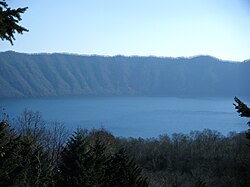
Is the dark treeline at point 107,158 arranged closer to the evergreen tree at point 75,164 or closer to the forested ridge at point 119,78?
the evergreen tree at point 75,164

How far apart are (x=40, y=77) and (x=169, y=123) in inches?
4119

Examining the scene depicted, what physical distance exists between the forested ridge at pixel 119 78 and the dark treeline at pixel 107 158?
376 ft

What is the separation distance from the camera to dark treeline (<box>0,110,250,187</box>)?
11.5 metres

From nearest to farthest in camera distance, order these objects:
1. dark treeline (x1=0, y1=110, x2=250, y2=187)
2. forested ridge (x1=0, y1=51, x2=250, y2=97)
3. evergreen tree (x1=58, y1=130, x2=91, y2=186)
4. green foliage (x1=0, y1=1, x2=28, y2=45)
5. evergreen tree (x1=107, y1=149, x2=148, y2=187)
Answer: green foliage (x1=0, y1=1, x2=28, y2=45) < dark treeline (x1=0, y1=110, x2=250, y2=187) < evergreen tree (x1=58, y1=130, x2=91, y2=186) < evergreen tree (x1=107, y1=149, x2=148, y2=187) < forested ridge (x1=0, y1=51, x2=250, y2=97)

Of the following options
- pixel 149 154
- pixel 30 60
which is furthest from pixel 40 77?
pixel 149 154

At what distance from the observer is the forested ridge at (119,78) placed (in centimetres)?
16475

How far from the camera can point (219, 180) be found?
38.4 m

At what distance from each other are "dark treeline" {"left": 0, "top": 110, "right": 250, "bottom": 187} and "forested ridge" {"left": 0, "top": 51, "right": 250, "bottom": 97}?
376 ft

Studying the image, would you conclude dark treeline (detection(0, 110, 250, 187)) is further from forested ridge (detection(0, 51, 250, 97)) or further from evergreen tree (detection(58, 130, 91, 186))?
forested ridge (detection(0, 51, 250, 97))

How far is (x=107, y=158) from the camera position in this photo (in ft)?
44.8

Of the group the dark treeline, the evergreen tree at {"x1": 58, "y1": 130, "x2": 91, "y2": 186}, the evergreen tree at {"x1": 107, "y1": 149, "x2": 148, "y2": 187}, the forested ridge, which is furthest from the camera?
the forested ridge

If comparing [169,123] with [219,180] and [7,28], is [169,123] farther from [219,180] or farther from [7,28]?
[7,28]

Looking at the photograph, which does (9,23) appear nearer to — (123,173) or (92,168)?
(92,168)


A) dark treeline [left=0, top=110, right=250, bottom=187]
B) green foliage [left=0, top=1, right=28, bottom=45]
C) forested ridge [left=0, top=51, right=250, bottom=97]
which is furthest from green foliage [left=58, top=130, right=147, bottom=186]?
forested ridge [left=0, top=51, right=250, bottom=97]
